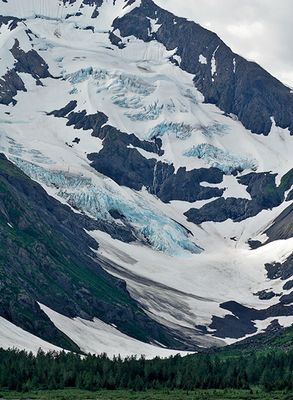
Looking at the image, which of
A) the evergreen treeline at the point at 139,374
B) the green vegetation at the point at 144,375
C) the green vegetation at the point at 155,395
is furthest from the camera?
the evergreen treeline at the point at 139,374

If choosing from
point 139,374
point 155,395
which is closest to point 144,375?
point 139,374

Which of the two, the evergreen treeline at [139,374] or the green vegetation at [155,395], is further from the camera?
the evergreen treeline at [139,374]

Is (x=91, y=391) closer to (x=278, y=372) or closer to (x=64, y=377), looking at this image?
(x=64, y=377)

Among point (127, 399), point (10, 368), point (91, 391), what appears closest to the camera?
point (127, 399)

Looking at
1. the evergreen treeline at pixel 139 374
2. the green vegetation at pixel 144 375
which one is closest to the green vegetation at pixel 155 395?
the green vegetation at pixel 144 375

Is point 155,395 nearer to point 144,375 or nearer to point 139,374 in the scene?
point 144,375

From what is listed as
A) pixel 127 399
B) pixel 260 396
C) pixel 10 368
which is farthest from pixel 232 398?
pixel 10 368

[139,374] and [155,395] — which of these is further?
[139,374]

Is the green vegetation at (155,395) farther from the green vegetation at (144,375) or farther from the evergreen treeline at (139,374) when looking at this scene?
the evergreen treeline at (139,374)

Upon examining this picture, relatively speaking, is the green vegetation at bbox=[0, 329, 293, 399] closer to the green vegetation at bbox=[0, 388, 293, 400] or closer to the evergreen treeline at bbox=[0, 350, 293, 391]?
the evergreen treeline at bbox=[0, 350, 293, 391]
